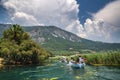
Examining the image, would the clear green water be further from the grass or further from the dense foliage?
the dense foliage

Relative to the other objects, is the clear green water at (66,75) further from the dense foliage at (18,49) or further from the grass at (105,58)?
the dense foliage at (18,49)

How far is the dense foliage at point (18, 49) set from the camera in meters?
94.0

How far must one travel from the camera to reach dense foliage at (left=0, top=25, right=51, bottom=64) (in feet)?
309

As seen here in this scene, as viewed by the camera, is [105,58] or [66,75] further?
[105,58]

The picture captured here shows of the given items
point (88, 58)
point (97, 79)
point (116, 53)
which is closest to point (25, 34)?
point (88, 58)

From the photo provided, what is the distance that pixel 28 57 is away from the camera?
9781 centimetres

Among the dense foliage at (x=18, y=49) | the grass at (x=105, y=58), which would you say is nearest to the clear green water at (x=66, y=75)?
the grass at (x=105, y=58)

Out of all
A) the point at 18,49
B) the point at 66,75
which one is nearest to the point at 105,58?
the point at 66,75

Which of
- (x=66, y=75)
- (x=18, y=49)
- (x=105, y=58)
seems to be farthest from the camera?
(x=18, y=49)

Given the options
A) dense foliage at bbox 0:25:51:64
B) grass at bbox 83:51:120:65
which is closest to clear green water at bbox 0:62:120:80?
grass at bbox 83:51:120:65

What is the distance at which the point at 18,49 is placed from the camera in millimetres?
95000

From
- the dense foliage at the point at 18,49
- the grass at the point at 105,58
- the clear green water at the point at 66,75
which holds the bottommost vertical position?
the clear green water at the point at 66,75

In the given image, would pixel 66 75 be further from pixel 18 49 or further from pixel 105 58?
pixel 18 49

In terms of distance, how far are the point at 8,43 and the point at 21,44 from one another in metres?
6.16
